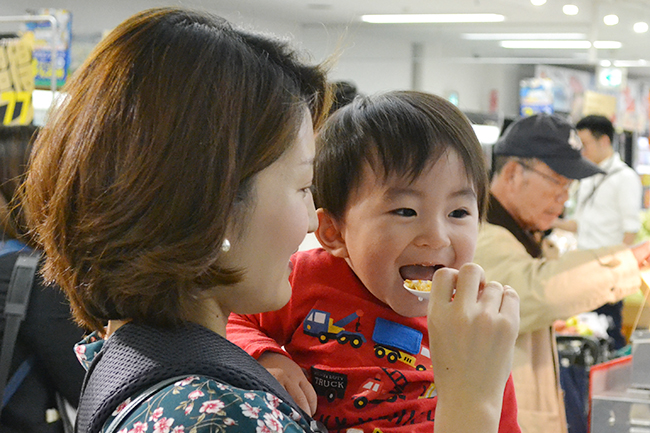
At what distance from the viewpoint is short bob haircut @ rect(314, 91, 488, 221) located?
50.7 inches

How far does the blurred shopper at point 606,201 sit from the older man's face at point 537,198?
3416 mm

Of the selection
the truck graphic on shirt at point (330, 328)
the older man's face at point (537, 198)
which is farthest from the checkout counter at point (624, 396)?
the truck graphic on shirt at point (330, 328)

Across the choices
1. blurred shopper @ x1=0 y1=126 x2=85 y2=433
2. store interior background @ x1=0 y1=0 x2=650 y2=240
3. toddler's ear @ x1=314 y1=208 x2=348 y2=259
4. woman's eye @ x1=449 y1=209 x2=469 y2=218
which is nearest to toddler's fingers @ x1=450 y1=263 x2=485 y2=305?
woman's eye @ x1=449 y1=209 x2=469 y2=218

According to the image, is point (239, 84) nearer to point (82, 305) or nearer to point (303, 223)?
point (303, 223)

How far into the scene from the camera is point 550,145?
2.70m

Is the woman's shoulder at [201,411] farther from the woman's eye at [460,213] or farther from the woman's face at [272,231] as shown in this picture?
the woman's eye at [460,213]

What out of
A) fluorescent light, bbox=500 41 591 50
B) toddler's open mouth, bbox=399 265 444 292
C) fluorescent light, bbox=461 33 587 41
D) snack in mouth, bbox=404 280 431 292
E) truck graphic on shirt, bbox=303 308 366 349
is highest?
snack in mouth, bbox=404 280 431 292

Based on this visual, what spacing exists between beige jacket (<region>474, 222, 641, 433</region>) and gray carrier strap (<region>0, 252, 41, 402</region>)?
1354 mm

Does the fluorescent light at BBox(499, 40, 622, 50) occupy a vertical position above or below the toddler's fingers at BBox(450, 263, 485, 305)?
below

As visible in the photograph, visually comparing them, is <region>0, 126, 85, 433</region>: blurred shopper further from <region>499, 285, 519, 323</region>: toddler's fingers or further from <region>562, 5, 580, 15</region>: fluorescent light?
<region>562, 5, 580, 15</region>: fluorescent light

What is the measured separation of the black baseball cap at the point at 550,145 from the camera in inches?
105

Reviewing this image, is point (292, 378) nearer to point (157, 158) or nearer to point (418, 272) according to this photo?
point (418, 272)

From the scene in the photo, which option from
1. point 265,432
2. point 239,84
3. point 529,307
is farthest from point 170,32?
point 529,307

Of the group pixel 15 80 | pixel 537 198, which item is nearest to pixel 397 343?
pixel 537 198
